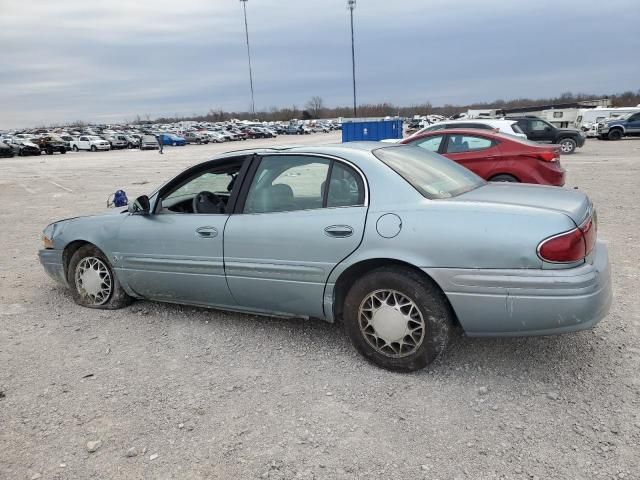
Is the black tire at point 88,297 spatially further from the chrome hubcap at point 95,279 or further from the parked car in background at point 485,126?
the parked car in background at point 485,126

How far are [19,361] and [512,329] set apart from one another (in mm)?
3446

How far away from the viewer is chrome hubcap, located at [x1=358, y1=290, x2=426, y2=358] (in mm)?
3217

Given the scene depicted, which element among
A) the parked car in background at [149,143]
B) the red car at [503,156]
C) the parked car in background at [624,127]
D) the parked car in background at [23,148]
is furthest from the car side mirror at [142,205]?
the parked car in background at [149,143]

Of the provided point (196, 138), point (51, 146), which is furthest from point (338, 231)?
point (196, 138)

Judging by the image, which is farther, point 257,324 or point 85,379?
point 257,324

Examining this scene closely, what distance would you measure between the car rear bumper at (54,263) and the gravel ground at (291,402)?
415mm

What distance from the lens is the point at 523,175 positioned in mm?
8398

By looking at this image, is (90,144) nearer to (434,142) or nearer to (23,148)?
(23,148)

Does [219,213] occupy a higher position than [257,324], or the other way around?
[219,213]

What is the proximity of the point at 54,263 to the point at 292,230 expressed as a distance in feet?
8.89

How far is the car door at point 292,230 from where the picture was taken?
11.2 feet

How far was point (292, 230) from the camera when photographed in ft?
11.6

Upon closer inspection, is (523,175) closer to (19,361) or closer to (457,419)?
(457,419)

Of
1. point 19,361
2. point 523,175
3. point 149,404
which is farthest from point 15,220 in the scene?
point 523,175
